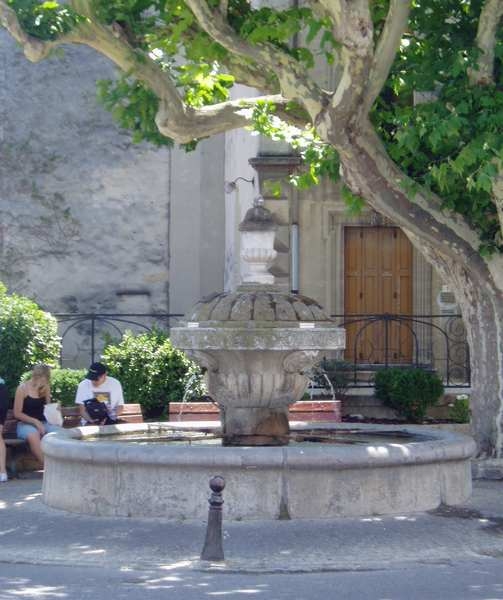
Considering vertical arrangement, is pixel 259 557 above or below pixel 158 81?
below

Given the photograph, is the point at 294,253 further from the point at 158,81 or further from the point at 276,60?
the point at 276,60

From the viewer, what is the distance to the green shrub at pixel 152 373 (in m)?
18.3

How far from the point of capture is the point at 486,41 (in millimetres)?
13961

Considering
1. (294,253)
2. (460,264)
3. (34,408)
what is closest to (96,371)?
(34,408)

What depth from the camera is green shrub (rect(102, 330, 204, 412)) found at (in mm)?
18328

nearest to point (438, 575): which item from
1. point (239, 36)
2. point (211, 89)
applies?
point (239, 36)

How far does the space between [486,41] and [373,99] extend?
1.33m

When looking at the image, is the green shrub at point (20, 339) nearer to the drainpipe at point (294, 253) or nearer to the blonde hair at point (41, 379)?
the blonde hair at point (41, 379)

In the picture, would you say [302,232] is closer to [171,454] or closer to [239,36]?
[239,36]

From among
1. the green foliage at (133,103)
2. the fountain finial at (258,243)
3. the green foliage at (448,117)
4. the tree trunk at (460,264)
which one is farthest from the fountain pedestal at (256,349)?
the green foliage at (133,103)

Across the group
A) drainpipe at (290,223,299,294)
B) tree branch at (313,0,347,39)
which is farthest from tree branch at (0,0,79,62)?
drainpipe at (290,223,299,294)

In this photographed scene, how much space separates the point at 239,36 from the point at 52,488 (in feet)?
16.8

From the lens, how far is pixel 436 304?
21984mm

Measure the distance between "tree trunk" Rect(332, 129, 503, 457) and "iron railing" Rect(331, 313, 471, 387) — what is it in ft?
15.6
